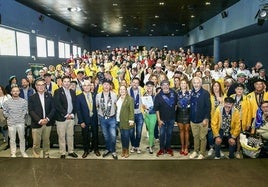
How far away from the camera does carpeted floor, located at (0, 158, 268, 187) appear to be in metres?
1.45

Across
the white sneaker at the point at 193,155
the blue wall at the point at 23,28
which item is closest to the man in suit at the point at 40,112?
the white sneaker at the point at 193,155

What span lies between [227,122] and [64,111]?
3172 millimetres

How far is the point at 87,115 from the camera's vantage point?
18.7 feet

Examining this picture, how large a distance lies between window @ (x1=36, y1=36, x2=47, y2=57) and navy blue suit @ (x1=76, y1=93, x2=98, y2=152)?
29.2 ft

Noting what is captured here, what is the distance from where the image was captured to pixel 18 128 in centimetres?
542

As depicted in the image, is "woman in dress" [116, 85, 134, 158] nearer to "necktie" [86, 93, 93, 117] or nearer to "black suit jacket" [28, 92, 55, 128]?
"necktie" [86, 93, 93, 117]

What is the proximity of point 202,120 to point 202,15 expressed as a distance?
11167 mm

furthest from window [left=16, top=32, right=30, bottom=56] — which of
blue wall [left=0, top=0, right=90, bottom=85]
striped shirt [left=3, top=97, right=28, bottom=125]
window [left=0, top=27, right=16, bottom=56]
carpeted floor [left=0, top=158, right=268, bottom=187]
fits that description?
carpeted floor [left=0, top=158, right=268, bottom=187]

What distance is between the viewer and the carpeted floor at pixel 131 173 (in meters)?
1.45

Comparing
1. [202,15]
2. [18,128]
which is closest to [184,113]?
[18,128]

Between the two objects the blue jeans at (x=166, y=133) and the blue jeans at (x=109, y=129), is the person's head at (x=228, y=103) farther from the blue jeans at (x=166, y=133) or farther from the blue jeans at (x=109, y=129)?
the blue jeans at (x=109, y=129)

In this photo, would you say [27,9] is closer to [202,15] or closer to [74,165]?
[202,15]

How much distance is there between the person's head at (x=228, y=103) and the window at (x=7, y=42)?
7.99 meters

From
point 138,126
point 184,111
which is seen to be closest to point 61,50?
point 138,126
